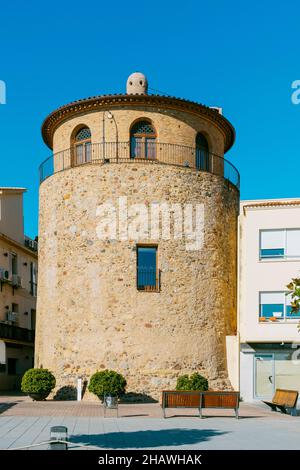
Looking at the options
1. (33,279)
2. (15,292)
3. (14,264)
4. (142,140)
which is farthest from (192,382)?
(33,279)

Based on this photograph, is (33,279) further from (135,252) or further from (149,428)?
(149,428)

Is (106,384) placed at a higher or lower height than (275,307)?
lower

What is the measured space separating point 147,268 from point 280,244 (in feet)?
19.1

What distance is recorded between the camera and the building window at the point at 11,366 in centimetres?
3497

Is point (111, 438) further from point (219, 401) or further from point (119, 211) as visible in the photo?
point (119, 211)

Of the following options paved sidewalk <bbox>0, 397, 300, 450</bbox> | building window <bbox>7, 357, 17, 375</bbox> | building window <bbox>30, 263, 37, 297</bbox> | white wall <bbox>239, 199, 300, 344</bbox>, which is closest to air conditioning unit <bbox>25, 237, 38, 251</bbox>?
building window <bbox>30, 263, 37, 297</bbox>

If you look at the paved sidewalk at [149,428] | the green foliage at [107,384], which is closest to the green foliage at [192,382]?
the green foliage at [107,384]

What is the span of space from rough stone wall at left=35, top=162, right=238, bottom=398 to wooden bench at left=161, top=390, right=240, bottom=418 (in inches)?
256

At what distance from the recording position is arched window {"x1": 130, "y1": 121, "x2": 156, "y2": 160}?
2700 centimetres

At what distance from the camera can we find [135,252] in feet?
84.3

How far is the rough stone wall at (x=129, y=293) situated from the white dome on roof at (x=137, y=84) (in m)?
4.97

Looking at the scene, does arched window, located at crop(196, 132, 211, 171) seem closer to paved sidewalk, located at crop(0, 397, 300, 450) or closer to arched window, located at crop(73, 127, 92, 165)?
arched window, located at crop(73, 127, 92, 165)
